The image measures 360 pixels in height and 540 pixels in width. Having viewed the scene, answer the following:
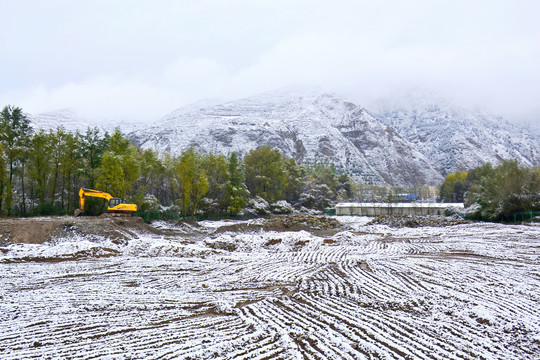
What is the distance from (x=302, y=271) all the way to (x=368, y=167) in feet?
509

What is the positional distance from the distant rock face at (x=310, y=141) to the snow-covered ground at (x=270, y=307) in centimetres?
12924

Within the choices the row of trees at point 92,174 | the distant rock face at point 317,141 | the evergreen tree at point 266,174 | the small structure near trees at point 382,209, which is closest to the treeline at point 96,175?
the row of trees at point 92,174

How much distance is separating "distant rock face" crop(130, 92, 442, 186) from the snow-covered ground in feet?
424

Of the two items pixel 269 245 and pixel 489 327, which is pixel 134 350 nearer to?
pixel 489 327

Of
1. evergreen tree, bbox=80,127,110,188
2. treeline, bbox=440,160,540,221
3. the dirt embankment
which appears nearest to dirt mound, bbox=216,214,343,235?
the dirt embankment

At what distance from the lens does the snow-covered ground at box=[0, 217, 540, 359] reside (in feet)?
18.4

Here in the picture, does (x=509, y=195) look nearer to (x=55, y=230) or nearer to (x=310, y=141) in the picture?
(x=55, y=230)

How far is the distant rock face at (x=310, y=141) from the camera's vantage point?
152 m

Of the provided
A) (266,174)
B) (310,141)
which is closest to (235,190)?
(266,174)

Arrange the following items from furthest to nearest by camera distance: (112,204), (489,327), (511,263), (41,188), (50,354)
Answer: (41,188) → (112,204) → (511,263) → (489,327) → (50,354)

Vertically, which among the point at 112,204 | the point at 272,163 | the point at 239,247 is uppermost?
the point at 272,163

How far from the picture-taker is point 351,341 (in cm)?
583

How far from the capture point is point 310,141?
547ft

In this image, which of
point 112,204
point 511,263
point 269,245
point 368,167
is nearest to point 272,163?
point 112,204
